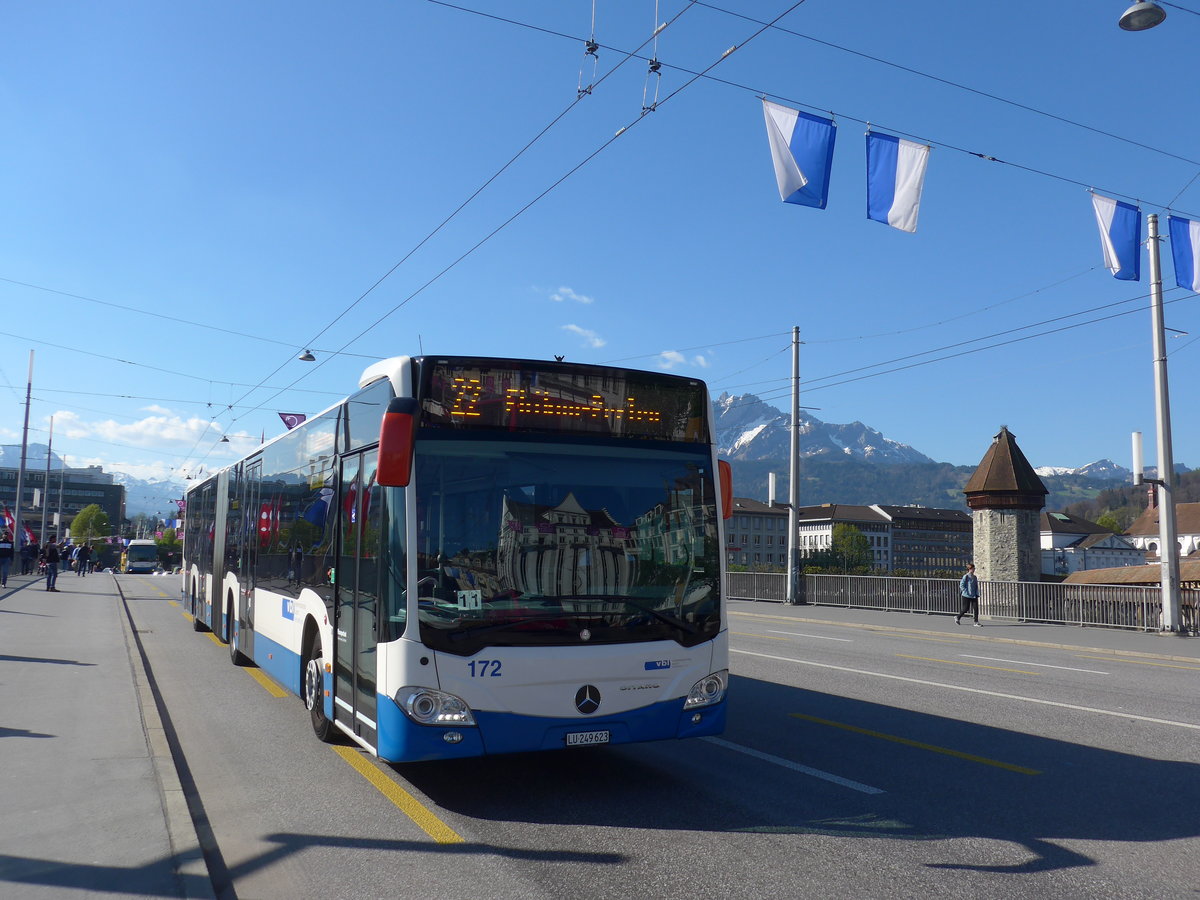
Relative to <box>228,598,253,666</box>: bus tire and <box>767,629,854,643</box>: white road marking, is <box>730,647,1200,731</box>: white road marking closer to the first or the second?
<box>767,629,854,643</box>: white road marking

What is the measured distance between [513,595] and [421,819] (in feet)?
4.90

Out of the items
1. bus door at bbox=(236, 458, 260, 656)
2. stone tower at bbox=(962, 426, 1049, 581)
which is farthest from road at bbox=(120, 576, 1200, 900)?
stone tower at bbox=(962, 426, 1049, 581)

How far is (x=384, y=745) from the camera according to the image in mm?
6324

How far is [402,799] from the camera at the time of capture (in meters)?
6.61

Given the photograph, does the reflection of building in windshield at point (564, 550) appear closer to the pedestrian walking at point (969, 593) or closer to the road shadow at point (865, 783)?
the road shadow at point (865, 783)

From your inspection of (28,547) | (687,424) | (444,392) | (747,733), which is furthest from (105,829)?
(28,547)

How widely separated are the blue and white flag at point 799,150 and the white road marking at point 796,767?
854cm

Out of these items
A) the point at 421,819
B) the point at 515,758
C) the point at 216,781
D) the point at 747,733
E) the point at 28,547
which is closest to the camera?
the point at 421,819

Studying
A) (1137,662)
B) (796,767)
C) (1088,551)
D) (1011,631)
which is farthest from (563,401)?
(1088,551)

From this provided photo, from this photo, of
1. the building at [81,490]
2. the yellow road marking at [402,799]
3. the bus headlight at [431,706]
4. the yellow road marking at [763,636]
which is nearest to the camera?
the yellow road marking at [402,799]

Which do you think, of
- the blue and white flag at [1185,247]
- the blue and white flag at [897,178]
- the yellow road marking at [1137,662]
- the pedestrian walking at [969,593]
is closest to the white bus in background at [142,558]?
the pedestrian walking at [969,593]

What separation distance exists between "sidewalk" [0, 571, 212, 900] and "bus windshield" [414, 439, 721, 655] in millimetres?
1907

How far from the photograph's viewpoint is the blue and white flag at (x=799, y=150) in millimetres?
14086

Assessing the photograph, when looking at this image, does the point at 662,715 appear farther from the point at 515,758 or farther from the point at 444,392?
the point at 444,392
